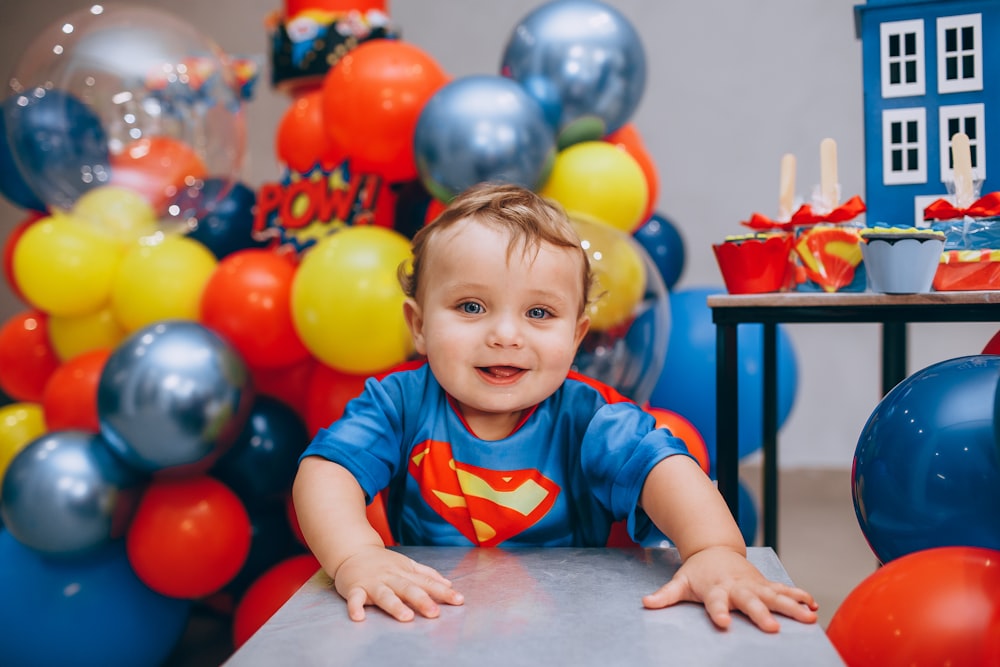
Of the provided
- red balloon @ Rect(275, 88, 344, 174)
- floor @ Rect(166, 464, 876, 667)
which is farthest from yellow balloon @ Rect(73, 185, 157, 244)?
floor @ Rect(166, 464, 876, 667)

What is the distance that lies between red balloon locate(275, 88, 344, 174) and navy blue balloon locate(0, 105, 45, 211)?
0.56 metres

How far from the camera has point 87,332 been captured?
2006 mm

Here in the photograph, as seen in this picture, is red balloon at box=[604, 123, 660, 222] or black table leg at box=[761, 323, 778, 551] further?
red balloon at box=[604, 123, 660, 222]

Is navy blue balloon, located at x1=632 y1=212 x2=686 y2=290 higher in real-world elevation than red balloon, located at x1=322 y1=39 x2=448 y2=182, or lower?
lower

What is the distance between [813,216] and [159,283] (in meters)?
1.24

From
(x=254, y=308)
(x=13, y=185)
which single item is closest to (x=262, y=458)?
(x=254, y=308)

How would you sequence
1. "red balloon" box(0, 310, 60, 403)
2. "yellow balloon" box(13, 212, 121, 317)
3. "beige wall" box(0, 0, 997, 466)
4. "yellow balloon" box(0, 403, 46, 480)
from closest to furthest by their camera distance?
"yellow balloon" box(13, 212, 121, 317), "yellow balloon" box(0, 403, 46, 480), "red balloon" box(0, 310, 60, 403), "beige wall" box(0, 0, 997, 466)

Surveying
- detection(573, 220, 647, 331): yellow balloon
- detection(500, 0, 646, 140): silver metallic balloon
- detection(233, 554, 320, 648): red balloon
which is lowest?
detection(233, 554, 320, 648): red balloon

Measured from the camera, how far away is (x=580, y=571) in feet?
2.51

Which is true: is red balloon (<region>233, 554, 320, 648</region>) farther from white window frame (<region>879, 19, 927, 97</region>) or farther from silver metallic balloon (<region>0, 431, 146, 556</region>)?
white window frame (<region>879, 19, 927, 97</region>)

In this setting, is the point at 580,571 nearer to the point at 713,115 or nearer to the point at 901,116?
the point at 901,116

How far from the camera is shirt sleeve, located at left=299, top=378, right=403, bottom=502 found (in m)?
0.92

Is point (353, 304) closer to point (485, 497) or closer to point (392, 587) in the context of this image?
point (485, 497)

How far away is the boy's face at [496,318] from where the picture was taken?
3.11 ft
